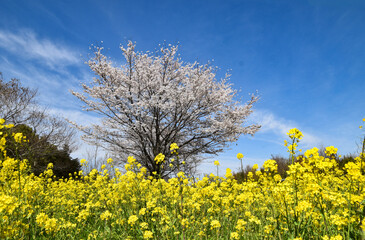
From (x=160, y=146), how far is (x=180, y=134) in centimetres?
160

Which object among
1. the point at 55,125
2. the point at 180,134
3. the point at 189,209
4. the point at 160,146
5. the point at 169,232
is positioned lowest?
the point at 169,232

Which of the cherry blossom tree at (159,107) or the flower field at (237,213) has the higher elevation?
the cherry blossom tree at (159,107)

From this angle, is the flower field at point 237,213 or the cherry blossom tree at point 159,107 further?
the cherry blossom tree at point 159,107

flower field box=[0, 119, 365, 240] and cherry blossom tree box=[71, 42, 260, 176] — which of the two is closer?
flower field box=[0, 119, 365, 240]

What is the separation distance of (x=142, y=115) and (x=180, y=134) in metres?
2.88

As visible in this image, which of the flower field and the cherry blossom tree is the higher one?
the cherry blossom tree

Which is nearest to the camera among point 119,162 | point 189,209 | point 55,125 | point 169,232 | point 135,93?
point 169,232

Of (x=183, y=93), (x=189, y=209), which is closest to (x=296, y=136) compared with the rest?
(x=189, y=209)

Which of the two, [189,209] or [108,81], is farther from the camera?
[108,81]

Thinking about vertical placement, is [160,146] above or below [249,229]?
above

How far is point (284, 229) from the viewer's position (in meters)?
2.82

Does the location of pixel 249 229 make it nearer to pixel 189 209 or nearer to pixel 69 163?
pixel 189 209

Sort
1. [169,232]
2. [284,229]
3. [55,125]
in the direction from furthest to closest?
[55,125], [169,232], [284,229]

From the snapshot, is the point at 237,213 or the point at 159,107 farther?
the point at 159,107
